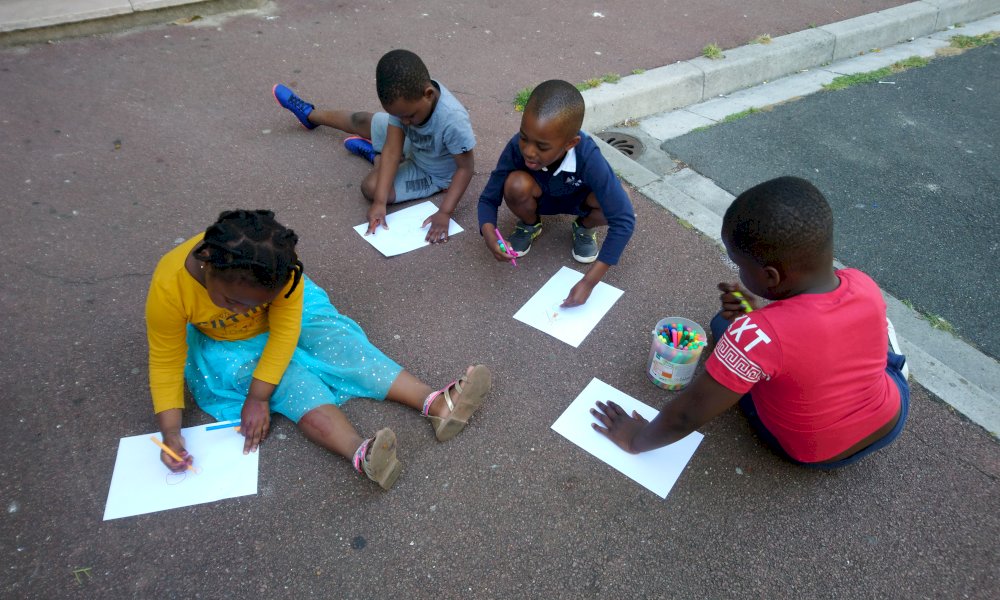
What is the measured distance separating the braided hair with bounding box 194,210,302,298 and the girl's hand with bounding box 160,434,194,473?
2.24ft

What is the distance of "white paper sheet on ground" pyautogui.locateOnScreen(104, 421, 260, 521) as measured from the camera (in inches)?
70.6

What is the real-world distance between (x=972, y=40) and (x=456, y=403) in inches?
253

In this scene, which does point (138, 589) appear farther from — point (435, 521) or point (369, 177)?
point (369, 177)

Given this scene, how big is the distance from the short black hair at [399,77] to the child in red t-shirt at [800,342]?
5.29 feet

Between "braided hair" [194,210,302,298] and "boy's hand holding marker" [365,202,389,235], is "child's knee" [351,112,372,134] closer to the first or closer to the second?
"boy's hand holding marker" [365,202,389,235]

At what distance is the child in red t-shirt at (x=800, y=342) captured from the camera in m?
1.45

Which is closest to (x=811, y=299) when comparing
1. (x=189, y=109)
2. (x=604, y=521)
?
(x=604, y=521)

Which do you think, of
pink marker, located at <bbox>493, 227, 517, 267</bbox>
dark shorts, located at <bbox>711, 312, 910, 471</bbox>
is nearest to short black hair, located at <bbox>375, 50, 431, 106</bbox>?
pink marker, located at <bbox>493, 227, 517, 267</bbox>

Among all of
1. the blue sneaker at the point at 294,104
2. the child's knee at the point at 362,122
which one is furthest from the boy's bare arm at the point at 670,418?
the blue sneaker at the point at 294,104

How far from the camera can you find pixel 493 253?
2.71 meters

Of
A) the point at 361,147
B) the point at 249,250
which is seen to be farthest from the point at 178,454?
the point at 361,147

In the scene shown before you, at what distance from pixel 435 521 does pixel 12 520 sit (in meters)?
1.29

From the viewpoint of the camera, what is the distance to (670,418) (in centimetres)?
172

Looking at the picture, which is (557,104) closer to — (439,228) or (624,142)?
(439,228)
